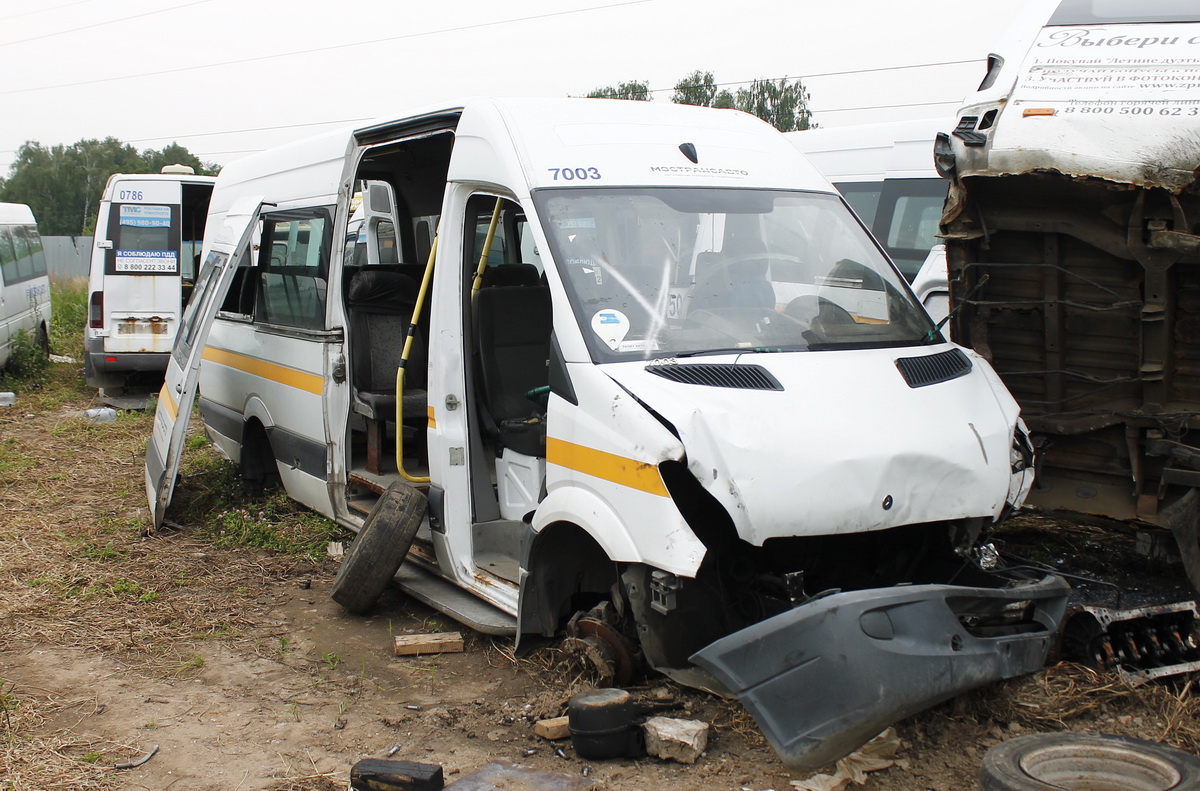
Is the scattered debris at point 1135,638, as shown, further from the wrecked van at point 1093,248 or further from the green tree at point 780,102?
the green tree at point 780,102

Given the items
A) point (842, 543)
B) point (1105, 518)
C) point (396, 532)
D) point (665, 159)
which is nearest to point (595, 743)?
point (842, 543)

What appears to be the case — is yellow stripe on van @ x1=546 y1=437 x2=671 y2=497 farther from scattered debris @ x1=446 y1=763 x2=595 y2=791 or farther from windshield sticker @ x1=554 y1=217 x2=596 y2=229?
scattered debris @ x1=446 y1=763 x2=595 y2=791

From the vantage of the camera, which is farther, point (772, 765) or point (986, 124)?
point (986, 124)

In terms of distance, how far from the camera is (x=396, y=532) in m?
5.41

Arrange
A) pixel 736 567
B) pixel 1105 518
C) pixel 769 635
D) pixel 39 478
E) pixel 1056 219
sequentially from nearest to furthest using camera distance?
pixel 769 635 < pixel 736 567 < pixel 1056 219 < pixel 1105 518 < pixel 39 478

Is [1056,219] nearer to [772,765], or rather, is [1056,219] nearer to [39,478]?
[772,765]

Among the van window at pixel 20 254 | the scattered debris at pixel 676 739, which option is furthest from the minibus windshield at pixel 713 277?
the van window at pixel 20 254

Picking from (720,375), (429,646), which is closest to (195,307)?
(429,646)

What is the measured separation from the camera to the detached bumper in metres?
3.26

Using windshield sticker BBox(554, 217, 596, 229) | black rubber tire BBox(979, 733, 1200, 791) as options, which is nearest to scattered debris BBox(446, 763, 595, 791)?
black rubber tire BBox(979, 733, 1200, 791)

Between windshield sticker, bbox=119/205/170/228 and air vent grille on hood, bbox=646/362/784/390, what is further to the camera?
windshield sticker, bbox=119/205/170/228

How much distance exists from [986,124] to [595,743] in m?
3.06

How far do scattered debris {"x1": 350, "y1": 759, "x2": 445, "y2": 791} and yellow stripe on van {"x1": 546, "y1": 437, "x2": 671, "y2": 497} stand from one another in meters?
1.17

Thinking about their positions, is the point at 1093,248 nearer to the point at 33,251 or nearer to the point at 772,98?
the point at 33,251
